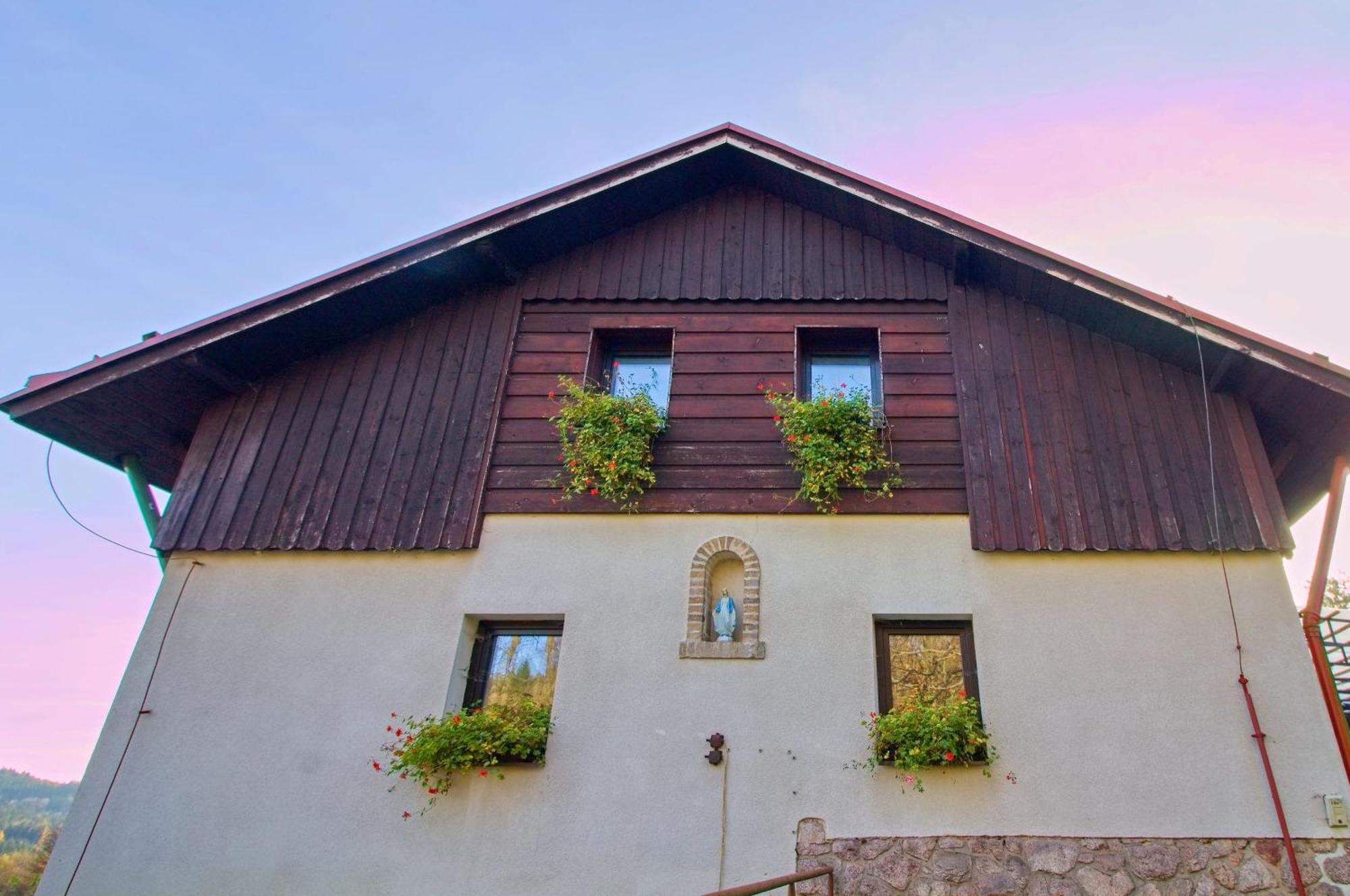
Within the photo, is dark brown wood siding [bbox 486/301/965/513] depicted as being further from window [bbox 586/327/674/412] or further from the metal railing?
the metal railing

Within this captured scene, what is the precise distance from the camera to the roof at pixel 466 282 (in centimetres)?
682

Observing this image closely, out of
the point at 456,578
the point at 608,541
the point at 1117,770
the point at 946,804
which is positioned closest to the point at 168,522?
the point at 456,578

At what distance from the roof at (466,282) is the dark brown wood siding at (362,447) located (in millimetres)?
320

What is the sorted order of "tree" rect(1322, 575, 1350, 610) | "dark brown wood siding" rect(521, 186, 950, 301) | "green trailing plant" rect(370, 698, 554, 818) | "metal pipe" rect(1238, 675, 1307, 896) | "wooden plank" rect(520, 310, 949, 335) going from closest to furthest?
"metal pipe" rect(1238, 675, 1307, 896) < "green trailing plant" rect(370, 698, 554, 818) < "wooden plank" rect(520, 310, 949, 335) < "dark brown wood siding" rect(521, 186, 950, 301) < "tree" rect(1322, 575, 1350, 610)

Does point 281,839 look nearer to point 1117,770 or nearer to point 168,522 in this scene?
point 168,522

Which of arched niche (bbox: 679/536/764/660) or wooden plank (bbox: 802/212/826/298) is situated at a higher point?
wooden plank (bbox: 802/212/826/298)

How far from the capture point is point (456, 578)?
677 centimetres

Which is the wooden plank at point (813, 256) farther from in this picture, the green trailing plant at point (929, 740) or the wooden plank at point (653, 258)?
the green trailing plant at point (929, 740)

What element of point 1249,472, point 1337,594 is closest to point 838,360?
point 1249,472

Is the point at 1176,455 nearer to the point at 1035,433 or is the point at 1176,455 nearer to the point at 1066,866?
the point at 1035,433

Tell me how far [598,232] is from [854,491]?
3.76 m

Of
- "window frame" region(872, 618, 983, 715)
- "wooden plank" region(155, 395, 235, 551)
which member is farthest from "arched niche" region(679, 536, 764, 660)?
"wooden plank" region(155, 395, 235, 551)

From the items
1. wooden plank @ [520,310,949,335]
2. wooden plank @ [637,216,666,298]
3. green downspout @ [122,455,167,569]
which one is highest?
wooden plank @ [637,216,666,298]

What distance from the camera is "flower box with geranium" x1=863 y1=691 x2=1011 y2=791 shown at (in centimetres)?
565
